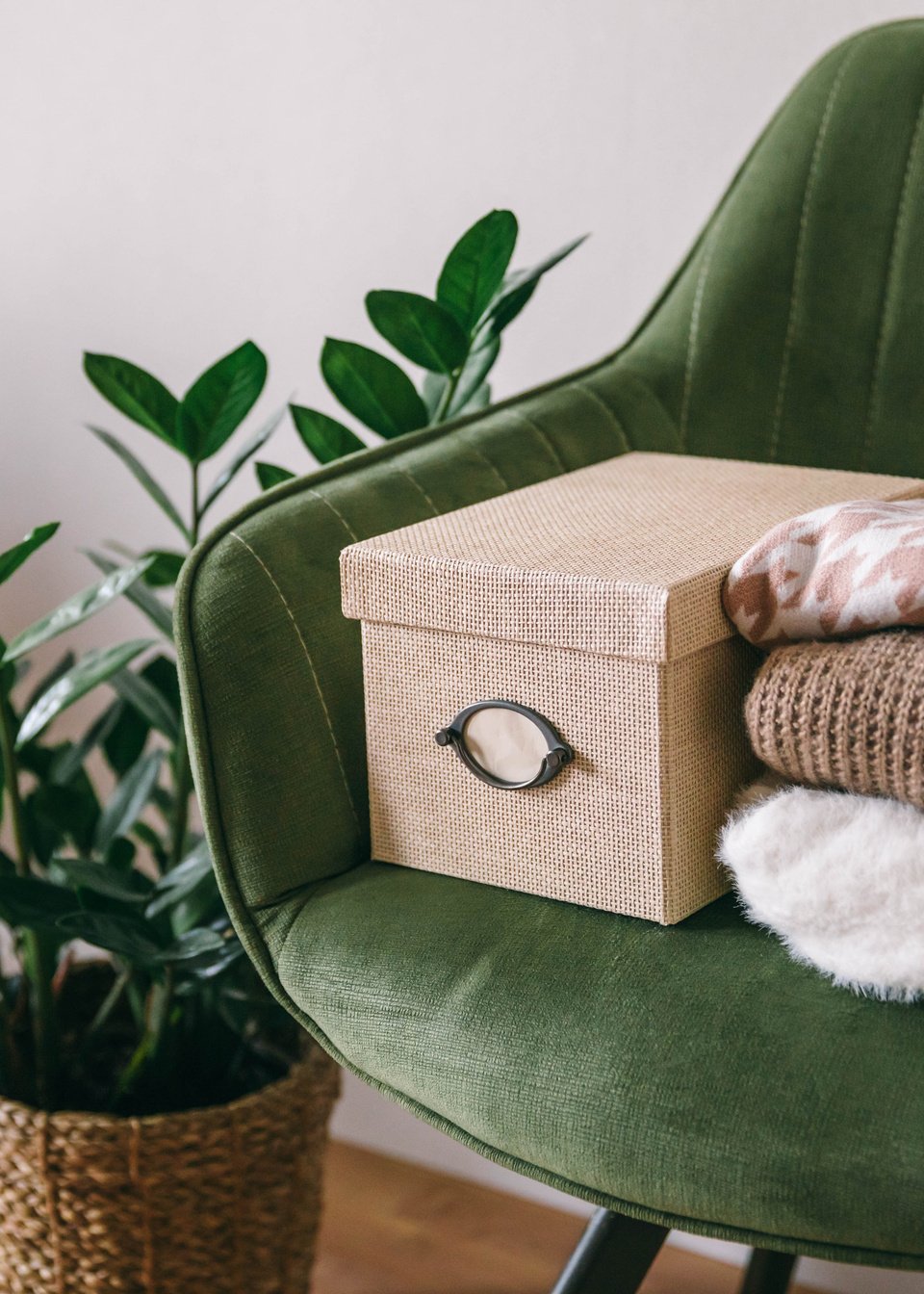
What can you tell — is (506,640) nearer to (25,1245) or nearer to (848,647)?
(848,647)

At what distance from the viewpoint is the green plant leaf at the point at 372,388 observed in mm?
859

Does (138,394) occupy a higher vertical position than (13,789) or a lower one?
higher

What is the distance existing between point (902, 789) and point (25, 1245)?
2.45 feet

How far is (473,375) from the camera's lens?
0.95 m

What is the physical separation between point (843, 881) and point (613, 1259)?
27cm

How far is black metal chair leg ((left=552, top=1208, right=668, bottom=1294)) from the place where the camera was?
666mm

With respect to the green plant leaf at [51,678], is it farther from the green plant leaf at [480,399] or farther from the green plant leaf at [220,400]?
the green plant leaf at [480,399]

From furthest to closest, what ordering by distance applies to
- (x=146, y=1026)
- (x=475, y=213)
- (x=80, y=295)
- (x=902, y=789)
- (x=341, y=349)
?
(x=80, y=295) → (x=475, y=213) → (x=146, y=1026) → (x=341, y=349) → (x=902, y=789)

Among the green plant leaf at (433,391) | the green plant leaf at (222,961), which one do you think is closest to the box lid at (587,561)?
the green plant leaf at (433,391)

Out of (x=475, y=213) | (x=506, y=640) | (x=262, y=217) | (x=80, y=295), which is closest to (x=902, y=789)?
(x=506, y=640)

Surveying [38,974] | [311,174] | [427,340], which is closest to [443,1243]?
[38,974]

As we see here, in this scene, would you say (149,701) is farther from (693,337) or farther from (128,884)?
(693,337)

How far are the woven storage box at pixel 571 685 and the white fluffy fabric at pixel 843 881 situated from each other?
0.06 metres

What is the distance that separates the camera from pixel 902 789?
1.74 ft
